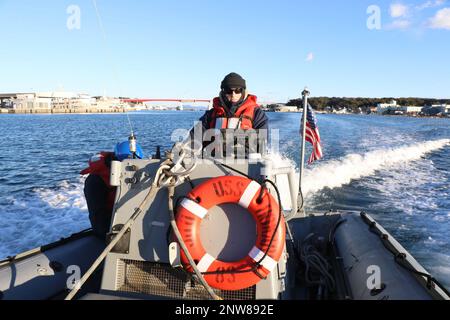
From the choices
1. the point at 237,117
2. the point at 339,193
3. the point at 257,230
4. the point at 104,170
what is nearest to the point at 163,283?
the point at 257,230

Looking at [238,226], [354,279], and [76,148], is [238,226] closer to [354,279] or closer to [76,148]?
[354,279]

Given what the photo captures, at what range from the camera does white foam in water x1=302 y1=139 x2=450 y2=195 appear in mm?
10328

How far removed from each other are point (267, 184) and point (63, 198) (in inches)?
305

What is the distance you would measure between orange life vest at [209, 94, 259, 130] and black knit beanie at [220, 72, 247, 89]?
0.67ft

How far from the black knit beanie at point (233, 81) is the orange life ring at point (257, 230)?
158 cm

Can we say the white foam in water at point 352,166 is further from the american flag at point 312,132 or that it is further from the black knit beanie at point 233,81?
the black knit beanie at point 233,81

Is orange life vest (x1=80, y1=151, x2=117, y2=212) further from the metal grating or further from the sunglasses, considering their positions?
the sunglasses

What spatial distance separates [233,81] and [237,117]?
39 cm

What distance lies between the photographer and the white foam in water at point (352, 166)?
10328 millimetres

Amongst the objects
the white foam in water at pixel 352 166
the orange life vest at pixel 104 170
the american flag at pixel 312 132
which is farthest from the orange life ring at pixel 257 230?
the white foam in water at pixel 352 166

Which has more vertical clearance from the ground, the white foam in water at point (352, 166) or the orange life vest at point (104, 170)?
the orange life vest at point (104, 170)

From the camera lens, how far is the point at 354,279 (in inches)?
128

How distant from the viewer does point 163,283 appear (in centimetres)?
250

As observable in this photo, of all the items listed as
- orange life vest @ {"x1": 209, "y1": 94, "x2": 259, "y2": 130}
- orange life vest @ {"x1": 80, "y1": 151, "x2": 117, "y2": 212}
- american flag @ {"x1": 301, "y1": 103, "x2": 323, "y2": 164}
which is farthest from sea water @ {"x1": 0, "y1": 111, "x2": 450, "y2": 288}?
orange life vest @ {"x1": 209, "y1": 94, "x2": 259, "y2": 130}
